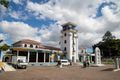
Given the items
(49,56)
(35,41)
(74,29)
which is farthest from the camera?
(74,29)

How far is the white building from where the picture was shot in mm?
59344

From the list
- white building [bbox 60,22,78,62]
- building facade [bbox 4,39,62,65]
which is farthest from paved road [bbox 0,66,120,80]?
white building [bbox 60,22,78,62]

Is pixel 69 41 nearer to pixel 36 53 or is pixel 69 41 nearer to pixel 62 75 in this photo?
pixel 36 53

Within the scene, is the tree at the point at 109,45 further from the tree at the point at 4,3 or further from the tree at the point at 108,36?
the tree at the point at 4,3

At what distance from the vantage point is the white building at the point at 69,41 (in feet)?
195

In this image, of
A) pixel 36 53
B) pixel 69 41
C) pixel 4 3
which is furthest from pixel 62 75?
pixel 69 41

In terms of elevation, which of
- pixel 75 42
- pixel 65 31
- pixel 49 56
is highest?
pixel 65 31

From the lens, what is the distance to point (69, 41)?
195 feet

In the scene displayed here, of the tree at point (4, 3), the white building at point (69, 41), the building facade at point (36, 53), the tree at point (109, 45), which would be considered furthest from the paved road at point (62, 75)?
the tree at point (109, 45)

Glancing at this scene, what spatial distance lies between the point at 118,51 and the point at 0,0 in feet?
236

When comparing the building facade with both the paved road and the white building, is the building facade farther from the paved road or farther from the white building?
the paved road

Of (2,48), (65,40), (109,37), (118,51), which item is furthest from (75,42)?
(2,48)

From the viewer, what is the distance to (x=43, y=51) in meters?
48.5

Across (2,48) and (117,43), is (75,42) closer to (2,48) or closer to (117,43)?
(117,43)
